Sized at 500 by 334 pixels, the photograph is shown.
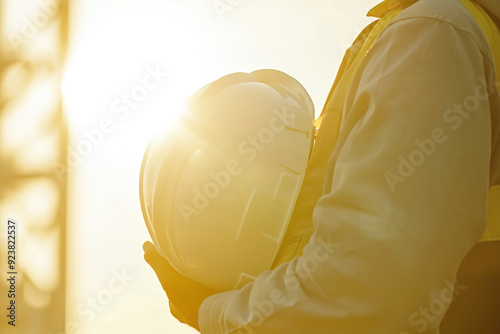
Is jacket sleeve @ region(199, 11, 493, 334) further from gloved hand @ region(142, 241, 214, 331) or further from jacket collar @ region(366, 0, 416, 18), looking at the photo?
gloved hand @ region(142, 241, 214, 331)

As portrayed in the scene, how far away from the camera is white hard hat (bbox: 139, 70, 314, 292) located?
1.10 m

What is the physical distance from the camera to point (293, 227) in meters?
1.14

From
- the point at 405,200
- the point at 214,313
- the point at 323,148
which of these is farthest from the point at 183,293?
the point at 405,200

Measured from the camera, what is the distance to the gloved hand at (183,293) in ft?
4.06

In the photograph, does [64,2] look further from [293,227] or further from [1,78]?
[293,227]

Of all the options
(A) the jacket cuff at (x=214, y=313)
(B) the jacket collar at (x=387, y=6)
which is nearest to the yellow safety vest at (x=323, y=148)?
(B) the jacket collar at (x=387, y=6)

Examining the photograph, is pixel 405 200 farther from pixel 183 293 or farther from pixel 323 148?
pixel 183 293

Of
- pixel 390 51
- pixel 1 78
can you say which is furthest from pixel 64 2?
pixel 390 51

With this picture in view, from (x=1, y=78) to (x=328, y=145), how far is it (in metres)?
3.62

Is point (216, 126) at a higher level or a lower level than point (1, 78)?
lower

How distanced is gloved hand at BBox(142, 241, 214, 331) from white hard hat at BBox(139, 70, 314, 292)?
63mm

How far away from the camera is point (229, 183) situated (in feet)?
3.58

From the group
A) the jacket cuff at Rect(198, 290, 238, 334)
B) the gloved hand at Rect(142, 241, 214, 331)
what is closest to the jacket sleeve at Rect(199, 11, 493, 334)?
the jacket cuff at Rect(198, 290, 238, 334)

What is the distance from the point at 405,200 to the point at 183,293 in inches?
25.5
